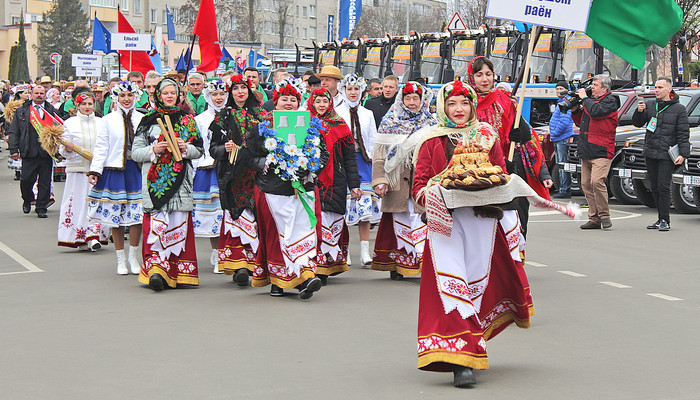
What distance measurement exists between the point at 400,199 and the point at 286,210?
64.8 inches

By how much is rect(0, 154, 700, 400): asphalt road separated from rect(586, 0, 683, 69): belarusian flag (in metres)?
2.26

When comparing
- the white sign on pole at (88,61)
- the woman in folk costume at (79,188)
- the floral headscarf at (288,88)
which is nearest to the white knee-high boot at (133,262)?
the woman in folk costume at (79,188)

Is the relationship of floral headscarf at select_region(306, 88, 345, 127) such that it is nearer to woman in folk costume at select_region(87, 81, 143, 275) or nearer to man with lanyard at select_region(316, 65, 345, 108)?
man with lanyard at select_region(316, 65, 345, 108)

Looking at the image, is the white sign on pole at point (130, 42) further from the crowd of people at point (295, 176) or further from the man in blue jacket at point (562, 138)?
the crowd of people at point (295, 176)

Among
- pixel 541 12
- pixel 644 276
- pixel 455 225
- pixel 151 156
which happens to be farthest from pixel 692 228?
pixel 455 225

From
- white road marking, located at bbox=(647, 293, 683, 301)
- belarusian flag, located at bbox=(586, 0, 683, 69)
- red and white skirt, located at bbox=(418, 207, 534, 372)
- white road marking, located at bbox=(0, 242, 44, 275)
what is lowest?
white road marking, located at bbox=(0, 242, 44, 275)

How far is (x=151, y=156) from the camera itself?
9.77 m

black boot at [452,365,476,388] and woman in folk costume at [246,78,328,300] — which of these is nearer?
black boot at [452,365,476,388]

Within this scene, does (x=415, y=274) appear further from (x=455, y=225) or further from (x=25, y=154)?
(x=25, y=154)

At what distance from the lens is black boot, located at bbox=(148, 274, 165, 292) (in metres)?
9.57

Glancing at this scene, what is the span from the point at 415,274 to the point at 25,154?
9.18 m

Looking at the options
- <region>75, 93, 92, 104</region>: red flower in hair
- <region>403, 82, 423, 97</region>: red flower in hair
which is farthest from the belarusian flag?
<region>75, 93, 92, 104</region>: red flower in hair

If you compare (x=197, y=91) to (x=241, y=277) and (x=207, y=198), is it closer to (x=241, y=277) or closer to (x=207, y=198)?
(x=207, y=198)

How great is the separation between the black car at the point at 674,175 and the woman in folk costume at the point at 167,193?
8453mm
